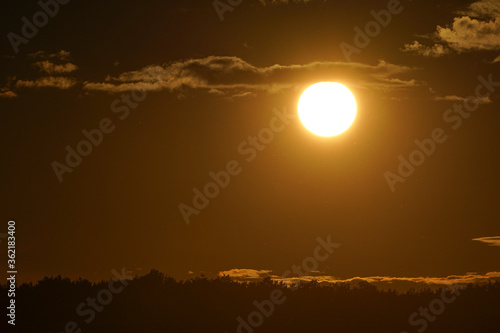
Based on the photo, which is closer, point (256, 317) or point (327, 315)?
point (256, 317)

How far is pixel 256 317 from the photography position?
3184 inches

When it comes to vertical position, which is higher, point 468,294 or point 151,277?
point 151,277

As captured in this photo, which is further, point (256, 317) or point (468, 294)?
point (468, 294)

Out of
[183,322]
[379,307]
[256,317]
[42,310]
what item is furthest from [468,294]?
[42,310]

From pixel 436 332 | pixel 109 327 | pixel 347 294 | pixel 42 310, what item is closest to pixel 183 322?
pixel 109 327

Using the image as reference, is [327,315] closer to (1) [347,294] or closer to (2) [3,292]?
(1) [347,294]

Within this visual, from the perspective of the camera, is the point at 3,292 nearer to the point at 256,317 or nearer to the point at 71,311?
the point at 71,311

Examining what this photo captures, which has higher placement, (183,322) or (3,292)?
(3,292)

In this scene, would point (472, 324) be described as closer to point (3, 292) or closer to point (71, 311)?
point (71, 311)

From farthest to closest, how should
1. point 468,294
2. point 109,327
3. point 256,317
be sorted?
point 468,294 → point 109,327 → point 256,317

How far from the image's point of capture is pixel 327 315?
92.3m

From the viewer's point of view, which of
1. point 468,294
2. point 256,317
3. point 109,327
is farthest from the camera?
point 468,294

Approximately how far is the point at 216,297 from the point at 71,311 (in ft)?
55.6

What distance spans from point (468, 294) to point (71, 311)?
44.5 metres
